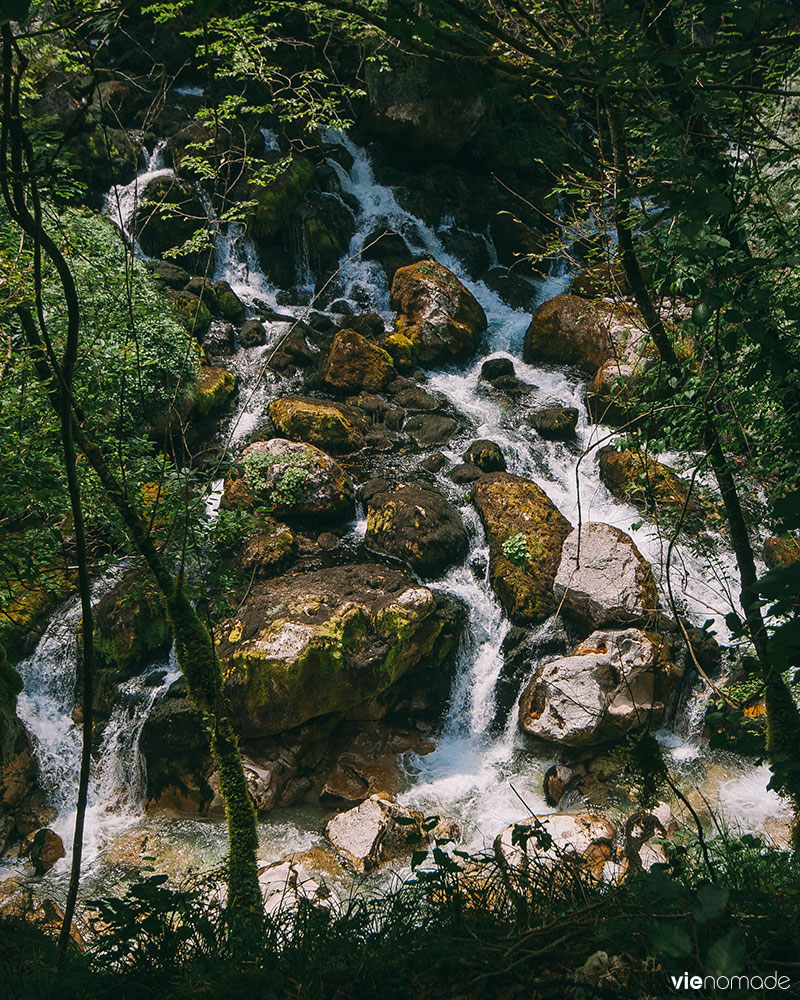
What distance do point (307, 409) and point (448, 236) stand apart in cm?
891

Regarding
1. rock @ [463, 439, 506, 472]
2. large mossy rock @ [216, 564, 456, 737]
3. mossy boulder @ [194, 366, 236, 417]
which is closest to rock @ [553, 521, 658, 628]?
large mossy rock @ [216, 564, 456, 737]

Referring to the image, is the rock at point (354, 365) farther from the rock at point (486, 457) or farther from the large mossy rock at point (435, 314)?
the rock at point (486, 457)

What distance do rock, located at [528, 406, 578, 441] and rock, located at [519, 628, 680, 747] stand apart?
15.0 feet

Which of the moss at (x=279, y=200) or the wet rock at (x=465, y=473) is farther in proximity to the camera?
the moss at (x=279, y=200)

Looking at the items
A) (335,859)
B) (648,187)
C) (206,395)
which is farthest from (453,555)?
(648,187)

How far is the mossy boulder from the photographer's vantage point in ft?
36.8

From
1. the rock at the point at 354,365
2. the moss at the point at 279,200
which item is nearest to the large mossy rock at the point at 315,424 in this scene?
the rock at the point at 354,365

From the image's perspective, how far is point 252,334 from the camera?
1317cm

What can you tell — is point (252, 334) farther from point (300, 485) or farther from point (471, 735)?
point (471, 735)

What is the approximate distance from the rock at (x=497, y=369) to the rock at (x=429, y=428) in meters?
1.96

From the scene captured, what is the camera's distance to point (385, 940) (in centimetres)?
225

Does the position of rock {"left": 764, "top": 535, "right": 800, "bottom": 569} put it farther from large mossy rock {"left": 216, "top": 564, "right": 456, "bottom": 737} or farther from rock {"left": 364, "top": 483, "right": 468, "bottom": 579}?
large mossy rock {"left": 216, "top": 564, "right": 456, "bottom": 737}

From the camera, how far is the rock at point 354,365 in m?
12.4

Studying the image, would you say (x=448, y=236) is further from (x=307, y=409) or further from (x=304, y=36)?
(x=307, y=409)
